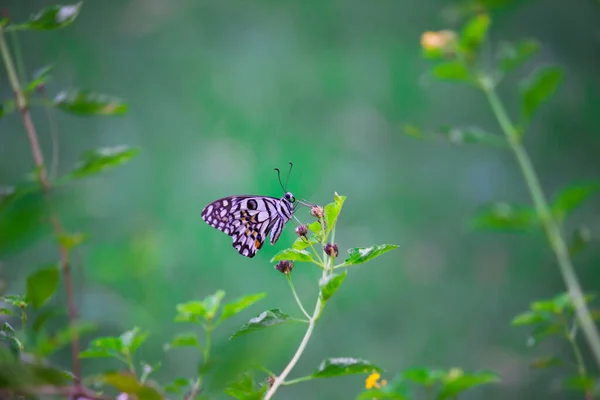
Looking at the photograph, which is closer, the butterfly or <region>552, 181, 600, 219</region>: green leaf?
<region>552, 181, 600, 219</region>: green leaf

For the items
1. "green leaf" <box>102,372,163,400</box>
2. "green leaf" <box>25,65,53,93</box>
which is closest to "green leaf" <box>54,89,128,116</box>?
"green leaf" <box>25,65,53,93</box>

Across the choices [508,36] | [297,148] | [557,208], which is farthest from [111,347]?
[508,36]

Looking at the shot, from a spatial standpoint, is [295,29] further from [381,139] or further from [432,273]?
[432,273]

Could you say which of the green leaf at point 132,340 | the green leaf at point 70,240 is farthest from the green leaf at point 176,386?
the green leaf at point 70,240

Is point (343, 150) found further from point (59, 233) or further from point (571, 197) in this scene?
point (59, 233)

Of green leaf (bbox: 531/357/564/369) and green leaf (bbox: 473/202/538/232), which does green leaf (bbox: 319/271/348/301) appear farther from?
green leaf (bbox: 531/357/564/369)
